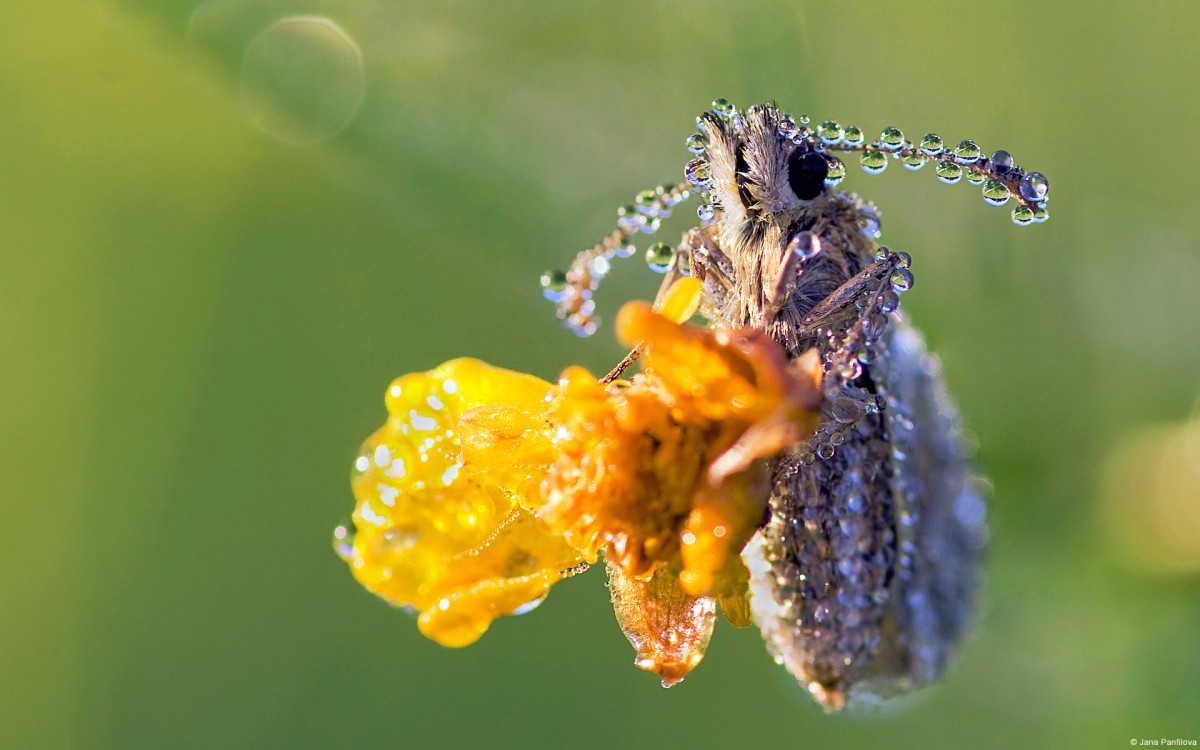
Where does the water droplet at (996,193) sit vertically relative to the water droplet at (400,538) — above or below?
above

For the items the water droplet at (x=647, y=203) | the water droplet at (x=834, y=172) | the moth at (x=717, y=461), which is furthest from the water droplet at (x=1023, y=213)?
the water droplet at (x=647, y=203)

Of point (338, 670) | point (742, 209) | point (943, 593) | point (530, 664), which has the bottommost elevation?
point (338, 670)

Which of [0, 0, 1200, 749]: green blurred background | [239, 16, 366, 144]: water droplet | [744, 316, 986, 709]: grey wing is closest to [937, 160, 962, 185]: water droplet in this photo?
[744, 316, 986, 709]: grey wing


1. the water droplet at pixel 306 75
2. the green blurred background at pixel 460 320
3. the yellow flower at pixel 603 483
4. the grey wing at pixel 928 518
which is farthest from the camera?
the water droplet at pixel 306 75

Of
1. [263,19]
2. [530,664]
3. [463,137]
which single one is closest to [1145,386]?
[463,137]

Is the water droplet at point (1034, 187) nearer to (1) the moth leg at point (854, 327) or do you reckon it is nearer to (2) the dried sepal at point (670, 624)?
(1) the moth leg at point (854, 327)

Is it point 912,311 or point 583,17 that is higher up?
point 583,17

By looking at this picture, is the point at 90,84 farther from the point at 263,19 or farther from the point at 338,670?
the point at 338,670
